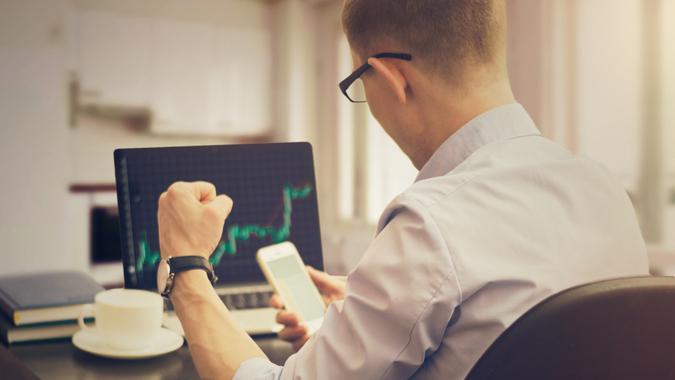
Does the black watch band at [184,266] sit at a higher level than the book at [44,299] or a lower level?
higher

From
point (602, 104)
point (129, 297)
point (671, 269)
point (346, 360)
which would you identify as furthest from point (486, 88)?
point (602, 104)

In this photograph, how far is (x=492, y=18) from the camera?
743mm

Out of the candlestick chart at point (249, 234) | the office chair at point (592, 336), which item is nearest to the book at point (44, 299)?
the candlestick chart at point (249, 234)

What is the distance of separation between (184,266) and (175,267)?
12 millimetres

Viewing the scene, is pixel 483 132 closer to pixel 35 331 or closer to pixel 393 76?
pixel 393 76

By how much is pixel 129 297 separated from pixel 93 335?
0.07 metres

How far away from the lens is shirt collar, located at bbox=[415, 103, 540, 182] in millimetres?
720

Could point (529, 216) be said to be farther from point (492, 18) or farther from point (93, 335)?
point (93, 335)

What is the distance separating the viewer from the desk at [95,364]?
0.79 m

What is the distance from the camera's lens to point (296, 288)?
3.32ft

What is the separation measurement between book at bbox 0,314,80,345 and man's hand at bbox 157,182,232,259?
0.27 metres

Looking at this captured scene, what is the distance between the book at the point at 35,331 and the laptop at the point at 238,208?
112mm

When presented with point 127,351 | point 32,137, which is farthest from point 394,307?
point 32,137

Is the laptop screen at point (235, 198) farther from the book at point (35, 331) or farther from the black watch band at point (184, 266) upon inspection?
the black watch band at point (184, 266)
